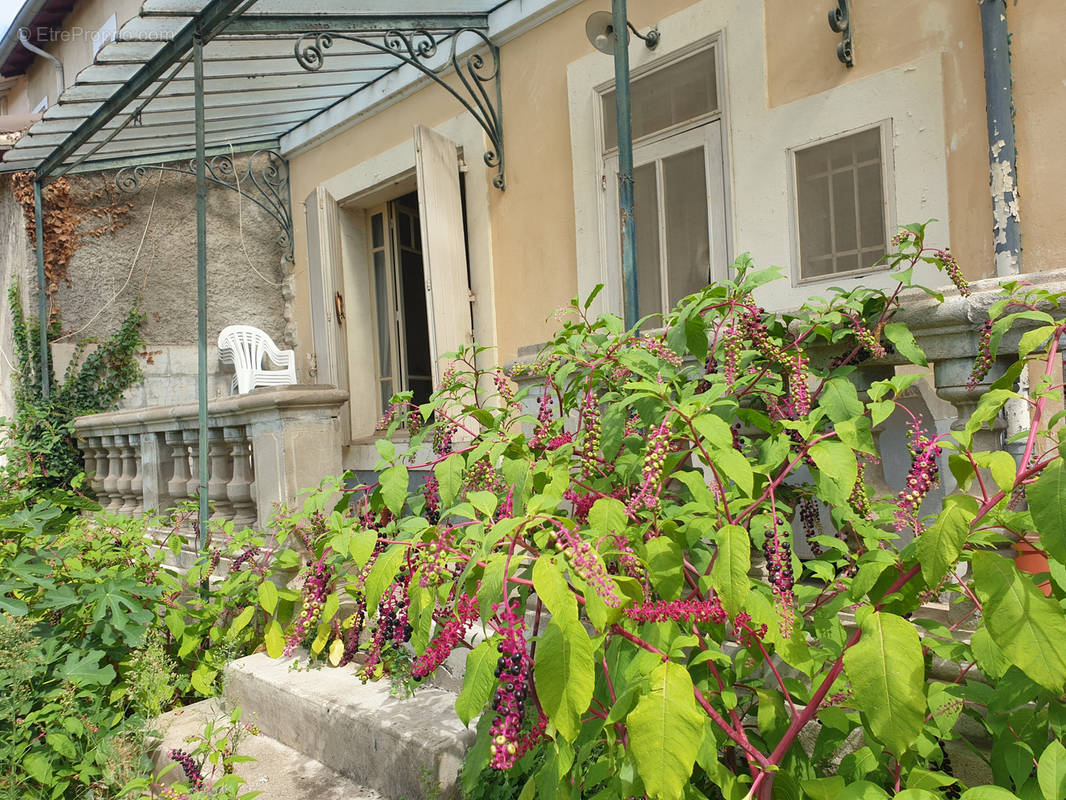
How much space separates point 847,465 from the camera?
4.28 feet

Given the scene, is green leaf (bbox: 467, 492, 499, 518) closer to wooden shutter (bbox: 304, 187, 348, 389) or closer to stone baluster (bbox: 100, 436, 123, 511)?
stone baluster (bbox: 100, 436, 123, 511)

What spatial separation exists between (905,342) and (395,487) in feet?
3.82

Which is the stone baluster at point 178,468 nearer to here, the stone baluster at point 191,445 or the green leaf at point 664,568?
the stone baluster at point 191,445

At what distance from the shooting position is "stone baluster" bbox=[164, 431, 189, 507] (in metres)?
4.81

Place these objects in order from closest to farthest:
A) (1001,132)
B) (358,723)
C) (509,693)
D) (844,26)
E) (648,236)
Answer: (509,693), (358,723), (1001,132), (844,26), (648,236)

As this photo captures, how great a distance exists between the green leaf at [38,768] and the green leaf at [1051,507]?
280 centimetres

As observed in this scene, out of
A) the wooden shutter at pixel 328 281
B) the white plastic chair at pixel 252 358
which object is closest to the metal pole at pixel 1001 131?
the wooden shutter at pixel 328 281

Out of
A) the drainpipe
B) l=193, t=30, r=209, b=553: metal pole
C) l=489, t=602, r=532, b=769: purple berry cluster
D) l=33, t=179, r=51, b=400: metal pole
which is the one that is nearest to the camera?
l=489, t=602, r=532, b=769: purple berry cluster

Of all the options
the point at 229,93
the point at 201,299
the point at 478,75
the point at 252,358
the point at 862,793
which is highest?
the point at 229,93

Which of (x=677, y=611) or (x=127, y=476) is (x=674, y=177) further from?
(x=127, y=476)

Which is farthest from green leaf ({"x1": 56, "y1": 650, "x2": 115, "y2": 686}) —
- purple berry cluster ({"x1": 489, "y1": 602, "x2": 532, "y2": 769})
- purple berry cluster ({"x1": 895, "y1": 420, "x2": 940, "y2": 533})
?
purple berry cluster ({"x1": 895, "y1": 420, "x2": 940, "y2": 533})

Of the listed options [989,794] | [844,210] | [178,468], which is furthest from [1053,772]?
[178,468]

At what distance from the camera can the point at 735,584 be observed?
3.86 feet

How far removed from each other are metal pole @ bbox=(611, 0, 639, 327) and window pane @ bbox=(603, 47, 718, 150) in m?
1.45
